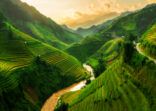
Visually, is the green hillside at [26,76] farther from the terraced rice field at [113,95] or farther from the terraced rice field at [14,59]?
the terraced rice field at [113,95]

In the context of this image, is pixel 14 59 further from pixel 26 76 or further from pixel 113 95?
pixel 113 95

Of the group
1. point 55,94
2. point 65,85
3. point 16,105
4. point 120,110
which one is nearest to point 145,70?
point 120,110

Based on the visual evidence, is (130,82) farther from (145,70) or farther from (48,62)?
(48,62)

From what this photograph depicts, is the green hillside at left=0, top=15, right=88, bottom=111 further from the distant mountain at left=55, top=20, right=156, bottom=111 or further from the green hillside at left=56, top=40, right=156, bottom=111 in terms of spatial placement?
the green hillside at left=56, top=40, right=156, bottom=111

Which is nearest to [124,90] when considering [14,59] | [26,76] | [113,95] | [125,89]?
[125,89]

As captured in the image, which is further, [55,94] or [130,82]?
[55,94]

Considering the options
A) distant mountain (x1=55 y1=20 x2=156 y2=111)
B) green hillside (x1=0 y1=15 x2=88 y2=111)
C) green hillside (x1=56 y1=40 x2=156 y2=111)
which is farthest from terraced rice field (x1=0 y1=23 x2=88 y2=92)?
green hillside (x1=56 y1=40 x2=156 y2=111)
